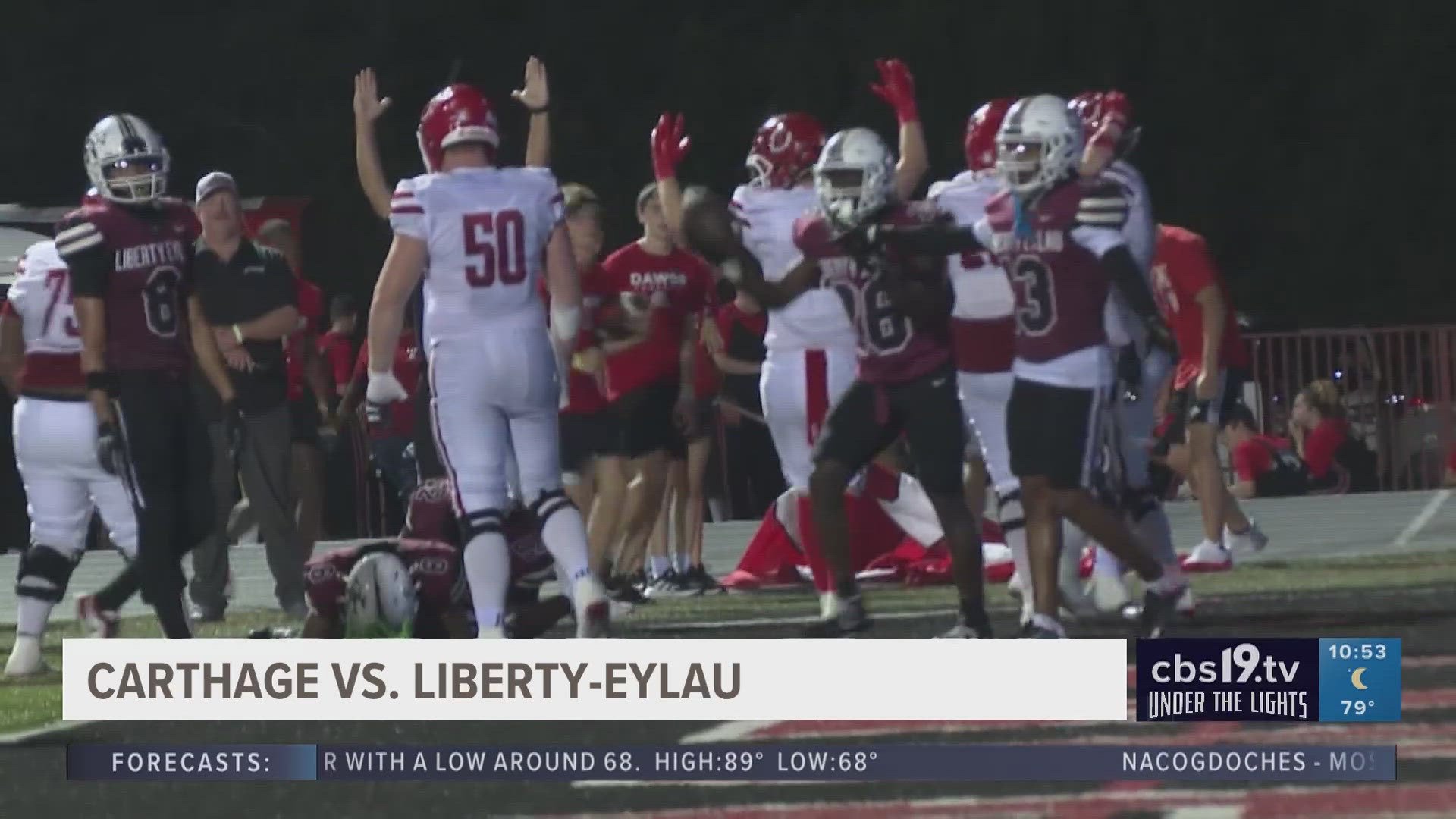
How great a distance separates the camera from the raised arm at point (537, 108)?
10898 mm

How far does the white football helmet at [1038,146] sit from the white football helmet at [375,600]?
220cm

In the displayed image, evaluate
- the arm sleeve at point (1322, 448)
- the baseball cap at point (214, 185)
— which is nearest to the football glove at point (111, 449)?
the baseball cap at point (214, 185)

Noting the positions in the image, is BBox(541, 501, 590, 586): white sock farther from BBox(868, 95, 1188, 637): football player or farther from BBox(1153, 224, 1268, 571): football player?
BBox(1153, 224, 1268, 571): football player

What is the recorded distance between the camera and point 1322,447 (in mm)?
19719

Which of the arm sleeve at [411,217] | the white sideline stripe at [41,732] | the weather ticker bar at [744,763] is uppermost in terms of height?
the arm sleeve at [411,217]

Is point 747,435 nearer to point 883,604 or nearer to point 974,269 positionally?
point 883,604

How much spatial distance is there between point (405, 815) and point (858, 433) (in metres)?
3.57

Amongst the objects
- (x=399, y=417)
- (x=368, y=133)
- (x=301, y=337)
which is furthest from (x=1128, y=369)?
(x=399, y=417)

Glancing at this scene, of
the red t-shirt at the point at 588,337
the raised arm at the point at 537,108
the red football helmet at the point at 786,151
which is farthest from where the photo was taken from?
the red t-shirt at the point at 588,337

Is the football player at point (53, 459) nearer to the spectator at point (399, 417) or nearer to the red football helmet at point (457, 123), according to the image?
the red football helmet at point (457, 123)

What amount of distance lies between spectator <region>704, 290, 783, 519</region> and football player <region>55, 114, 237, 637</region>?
4.00 meters

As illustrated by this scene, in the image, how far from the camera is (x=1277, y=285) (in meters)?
26.0

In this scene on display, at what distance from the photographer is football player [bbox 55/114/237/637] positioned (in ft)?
33.9

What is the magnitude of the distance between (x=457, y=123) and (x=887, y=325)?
1.49 m
